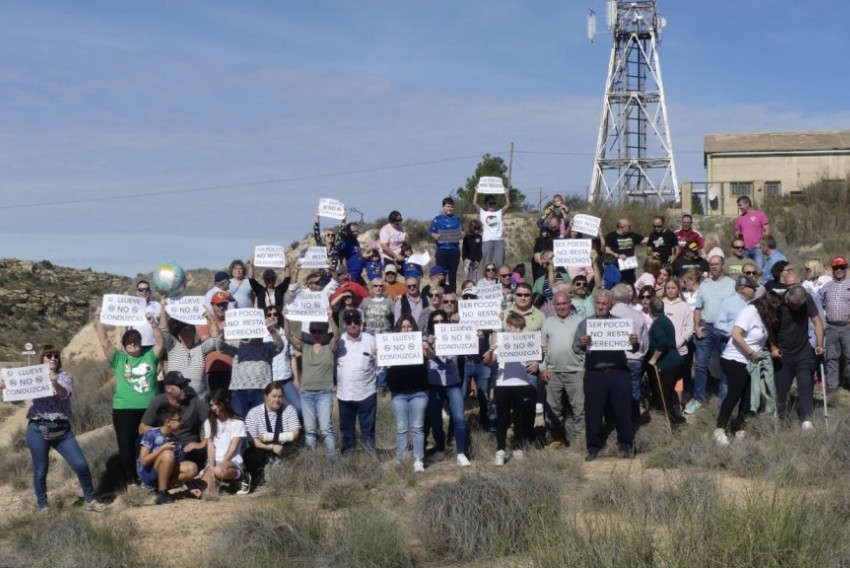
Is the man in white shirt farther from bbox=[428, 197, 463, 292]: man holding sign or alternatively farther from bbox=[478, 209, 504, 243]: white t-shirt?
bbox=[478, 209, 504, 243]: white t-shirt

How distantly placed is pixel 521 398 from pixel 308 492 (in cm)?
268

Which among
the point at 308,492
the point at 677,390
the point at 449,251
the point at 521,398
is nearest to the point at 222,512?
the point at 308,492

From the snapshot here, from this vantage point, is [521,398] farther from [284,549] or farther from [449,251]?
[449,251]

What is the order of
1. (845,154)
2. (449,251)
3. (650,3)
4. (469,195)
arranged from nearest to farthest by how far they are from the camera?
(449,251), (845,154), (469,195), (650,3)

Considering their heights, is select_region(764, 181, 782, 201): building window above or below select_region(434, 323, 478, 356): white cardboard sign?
above

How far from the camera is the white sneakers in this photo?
12.2 meters

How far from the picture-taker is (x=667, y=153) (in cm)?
6078

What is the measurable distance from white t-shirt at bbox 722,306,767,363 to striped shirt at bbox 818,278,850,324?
219 centimetres

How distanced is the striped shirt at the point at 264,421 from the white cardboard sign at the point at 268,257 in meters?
3.81

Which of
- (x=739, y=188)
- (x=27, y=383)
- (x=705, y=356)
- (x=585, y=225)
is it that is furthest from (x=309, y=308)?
(x=739, y=188)

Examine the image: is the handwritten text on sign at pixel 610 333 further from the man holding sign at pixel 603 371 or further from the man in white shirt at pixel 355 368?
the man in white shirt at pixel 355 368

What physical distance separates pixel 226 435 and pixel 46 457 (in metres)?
1.88

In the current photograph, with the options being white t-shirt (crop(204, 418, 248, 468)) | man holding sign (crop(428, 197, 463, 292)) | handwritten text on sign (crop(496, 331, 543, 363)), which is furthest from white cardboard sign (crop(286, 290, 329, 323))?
man holding sign (crop(428, 197, 463, 292))

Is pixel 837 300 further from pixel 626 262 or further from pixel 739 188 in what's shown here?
pixel 739 188
